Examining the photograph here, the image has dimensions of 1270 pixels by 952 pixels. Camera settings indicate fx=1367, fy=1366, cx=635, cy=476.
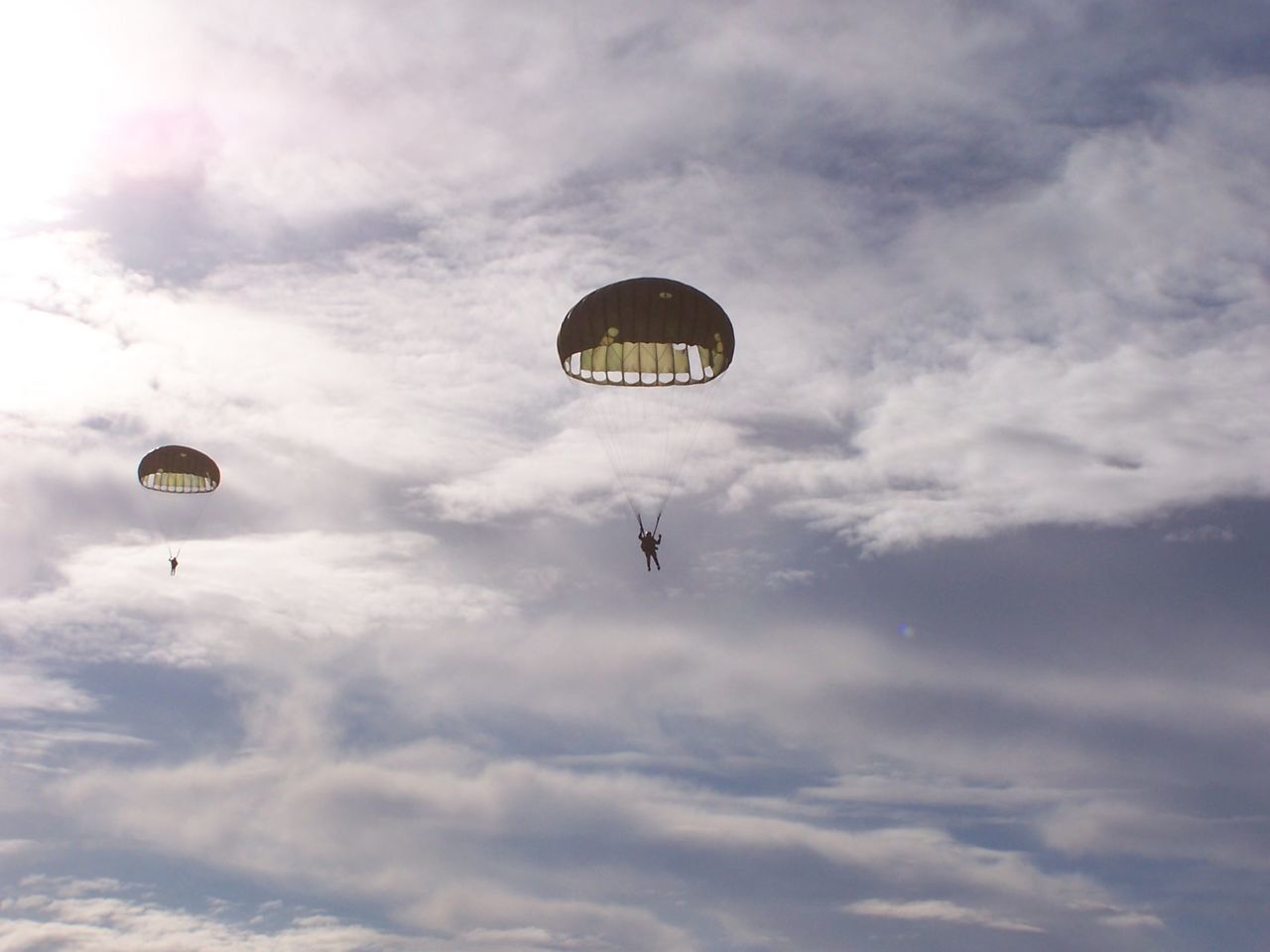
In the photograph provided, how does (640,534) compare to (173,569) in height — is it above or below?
below

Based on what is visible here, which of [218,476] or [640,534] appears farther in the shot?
[218,476]

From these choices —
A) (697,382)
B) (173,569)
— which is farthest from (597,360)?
(173,569)

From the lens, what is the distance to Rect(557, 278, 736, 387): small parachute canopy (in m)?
52.0

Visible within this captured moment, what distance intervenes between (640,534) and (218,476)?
35.1 metres

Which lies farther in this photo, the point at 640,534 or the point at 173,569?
the point at 173,569

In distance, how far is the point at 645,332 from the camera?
5197 cm

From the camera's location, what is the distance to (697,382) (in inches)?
2165

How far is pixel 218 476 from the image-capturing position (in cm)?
8025

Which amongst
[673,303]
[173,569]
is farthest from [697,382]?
[173,569]

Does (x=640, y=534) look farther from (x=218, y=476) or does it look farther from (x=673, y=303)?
(x=218, y=476)

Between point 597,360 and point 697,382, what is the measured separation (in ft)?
13.6

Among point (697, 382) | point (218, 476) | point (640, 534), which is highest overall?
point (218, 476)

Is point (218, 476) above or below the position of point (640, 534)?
above

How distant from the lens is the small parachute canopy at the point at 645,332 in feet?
171
